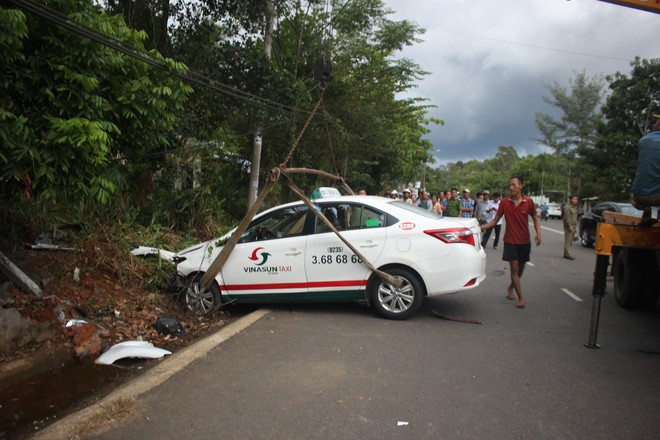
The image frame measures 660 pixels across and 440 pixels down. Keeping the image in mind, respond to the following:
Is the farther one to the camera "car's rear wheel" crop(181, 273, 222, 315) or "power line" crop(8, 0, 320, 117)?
"car's rear wheel" crop(181, 273, 222, 315)

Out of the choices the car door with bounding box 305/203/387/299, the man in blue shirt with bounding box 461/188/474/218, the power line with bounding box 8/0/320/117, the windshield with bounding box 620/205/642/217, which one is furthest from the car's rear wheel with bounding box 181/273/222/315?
the windshield with bounding box 620/205/642/217

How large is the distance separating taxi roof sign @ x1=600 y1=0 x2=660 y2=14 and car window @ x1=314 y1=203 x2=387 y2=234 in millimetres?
3553

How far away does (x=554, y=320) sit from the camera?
20.1 ft

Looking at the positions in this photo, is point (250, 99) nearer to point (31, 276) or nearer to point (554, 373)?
point (31, 276)

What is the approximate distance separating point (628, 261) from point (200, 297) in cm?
602

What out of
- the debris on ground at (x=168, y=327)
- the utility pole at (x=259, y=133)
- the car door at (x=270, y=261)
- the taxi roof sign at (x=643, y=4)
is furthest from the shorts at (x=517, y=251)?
the utility pole at (x=259, y=133)

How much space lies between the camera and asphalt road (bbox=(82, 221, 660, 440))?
3287 mm

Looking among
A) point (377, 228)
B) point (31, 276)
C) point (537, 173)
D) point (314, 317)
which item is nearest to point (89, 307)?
point (31, 276)

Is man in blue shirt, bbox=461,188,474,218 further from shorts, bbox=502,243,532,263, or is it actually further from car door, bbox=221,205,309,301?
car door, bbox=221,205,309,301

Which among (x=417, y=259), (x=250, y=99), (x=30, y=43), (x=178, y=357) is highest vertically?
(x=250, y=99)

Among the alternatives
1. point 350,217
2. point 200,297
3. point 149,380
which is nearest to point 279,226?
point 350,217

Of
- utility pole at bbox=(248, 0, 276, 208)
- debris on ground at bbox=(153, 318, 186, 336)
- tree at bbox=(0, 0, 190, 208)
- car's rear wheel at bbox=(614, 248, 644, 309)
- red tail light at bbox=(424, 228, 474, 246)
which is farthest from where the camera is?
utility pole at bbox=(248, 0, 276, 208)

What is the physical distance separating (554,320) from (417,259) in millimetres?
2064

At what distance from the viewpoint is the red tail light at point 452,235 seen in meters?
5.76
